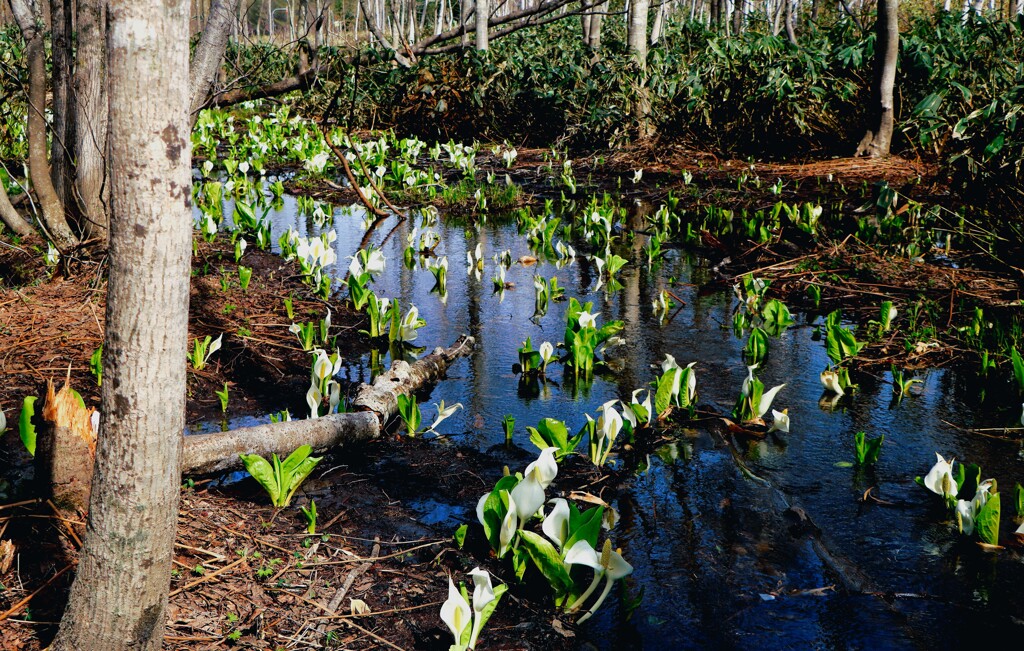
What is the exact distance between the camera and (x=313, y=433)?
304 cm

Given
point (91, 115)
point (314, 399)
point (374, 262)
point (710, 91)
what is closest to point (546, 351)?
point (314, 399)

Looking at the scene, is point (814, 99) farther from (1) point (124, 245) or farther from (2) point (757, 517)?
(1) point (124, 245)

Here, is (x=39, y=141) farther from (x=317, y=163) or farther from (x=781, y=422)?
(x=317, y=163)

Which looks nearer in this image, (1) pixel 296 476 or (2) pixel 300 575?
(2) pixel 300 575

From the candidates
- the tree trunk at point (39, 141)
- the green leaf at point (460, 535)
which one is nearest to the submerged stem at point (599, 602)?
the green leaf at point (460, 535)

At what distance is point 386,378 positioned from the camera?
369cm

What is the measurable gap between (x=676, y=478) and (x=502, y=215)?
6034mm

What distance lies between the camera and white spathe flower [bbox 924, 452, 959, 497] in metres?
2.74

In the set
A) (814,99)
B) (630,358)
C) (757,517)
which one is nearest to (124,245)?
(757,517)

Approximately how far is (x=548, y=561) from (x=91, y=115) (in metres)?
4.02

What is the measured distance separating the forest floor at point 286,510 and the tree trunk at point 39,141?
0.79 ft

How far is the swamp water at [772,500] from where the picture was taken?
2256 mm

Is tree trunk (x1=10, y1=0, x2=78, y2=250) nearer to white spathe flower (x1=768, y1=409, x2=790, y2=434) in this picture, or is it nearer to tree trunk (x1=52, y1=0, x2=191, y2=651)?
tree trunk (x1=52, y1=0, x2=191, y2=651)

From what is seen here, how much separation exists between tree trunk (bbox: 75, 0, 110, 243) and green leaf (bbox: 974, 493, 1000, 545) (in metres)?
4.12
